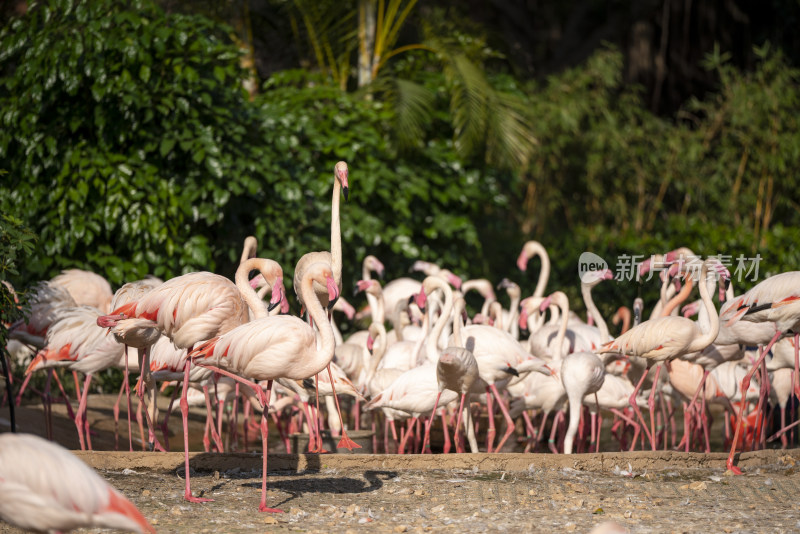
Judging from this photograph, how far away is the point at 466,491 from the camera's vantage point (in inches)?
189

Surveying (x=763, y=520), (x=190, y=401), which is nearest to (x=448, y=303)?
(x=190, y=401)

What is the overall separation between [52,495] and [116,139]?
5.86 m

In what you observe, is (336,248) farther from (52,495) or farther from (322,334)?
(52,495)

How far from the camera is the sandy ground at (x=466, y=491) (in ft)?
13.5

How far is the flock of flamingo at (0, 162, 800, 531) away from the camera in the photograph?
16.6 feet

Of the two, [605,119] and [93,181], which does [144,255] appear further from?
[605,119]

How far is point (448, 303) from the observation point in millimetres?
7137

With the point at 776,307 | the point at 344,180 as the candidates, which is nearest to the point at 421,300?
the point at 344,180

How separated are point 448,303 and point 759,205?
8.12 metres

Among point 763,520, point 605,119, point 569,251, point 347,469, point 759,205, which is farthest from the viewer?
point 605,119

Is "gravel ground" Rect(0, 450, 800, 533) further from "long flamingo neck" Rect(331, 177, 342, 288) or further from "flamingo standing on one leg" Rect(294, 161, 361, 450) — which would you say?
"long flamingo neck" Rect(331, 177, 342, 288)

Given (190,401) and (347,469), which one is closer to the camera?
(347,469)

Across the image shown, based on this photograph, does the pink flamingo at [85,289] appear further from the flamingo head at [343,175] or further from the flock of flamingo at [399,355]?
the flamingo head at [343,175]

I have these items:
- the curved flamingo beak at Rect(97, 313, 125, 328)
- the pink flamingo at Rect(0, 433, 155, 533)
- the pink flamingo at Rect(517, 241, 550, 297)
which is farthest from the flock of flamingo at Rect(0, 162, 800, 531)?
the pink flamingo at Rect(0, 433, 155, 533)
